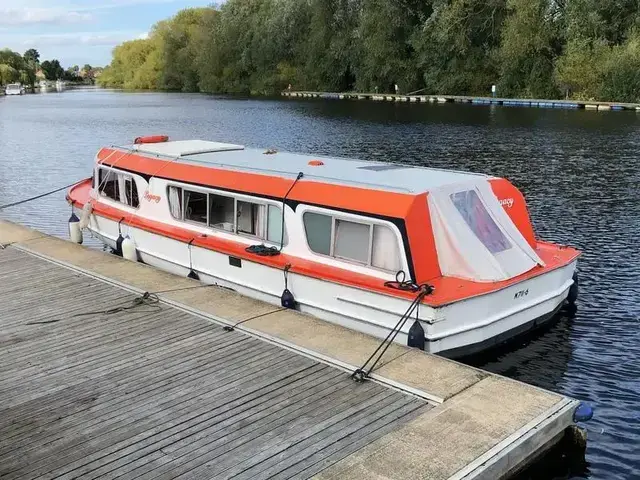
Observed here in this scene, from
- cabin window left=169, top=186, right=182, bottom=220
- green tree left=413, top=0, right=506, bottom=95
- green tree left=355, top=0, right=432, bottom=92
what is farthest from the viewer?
green tree left=355, top=0, right=432, bottom=92

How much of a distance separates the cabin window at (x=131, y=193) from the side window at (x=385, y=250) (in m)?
7.21

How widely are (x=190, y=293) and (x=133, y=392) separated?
361 cm

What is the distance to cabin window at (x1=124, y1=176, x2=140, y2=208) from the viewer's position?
52.1 feet

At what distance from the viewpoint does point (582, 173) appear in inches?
1109

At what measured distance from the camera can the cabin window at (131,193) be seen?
15.9 m

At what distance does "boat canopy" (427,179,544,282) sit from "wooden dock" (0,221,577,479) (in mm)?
2195

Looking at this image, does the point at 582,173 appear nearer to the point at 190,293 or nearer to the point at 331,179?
the point at 331,179

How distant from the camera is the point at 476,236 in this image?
10914 mm

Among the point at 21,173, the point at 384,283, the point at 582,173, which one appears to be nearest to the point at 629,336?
the point at 384,283

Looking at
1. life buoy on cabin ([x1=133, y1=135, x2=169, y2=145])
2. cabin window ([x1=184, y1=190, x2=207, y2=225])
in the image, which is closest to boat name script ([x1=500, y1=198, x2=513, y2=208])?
cabin window ([x1=184, y1=190, x2=207, y2=225])

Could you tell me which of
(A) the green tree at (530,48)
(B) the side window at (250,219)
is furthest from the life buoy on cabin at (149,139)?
(A) the green tree at (530,48)

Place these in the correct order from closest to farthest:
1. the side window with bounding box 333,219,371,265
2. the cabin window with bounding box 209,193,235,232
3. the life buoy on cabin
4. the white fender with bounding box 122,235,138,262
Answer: the side window with bounding box 333,219,371,265 → the cabin window with bounding box 209,193,235,232 → the white fender with bounding box 122,235,138,262 → the life buoy on cabin

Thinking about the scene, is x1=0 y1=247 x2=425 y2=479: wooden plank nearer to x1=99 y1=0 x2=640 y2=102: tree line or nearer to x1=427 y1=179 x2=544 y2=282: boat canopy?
x1=427 y1=179 x2=544 y2=282: boat canopy

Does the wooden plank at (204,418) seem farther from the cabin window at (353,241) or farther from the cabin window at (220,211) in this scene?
the cabin window at (220,211)
